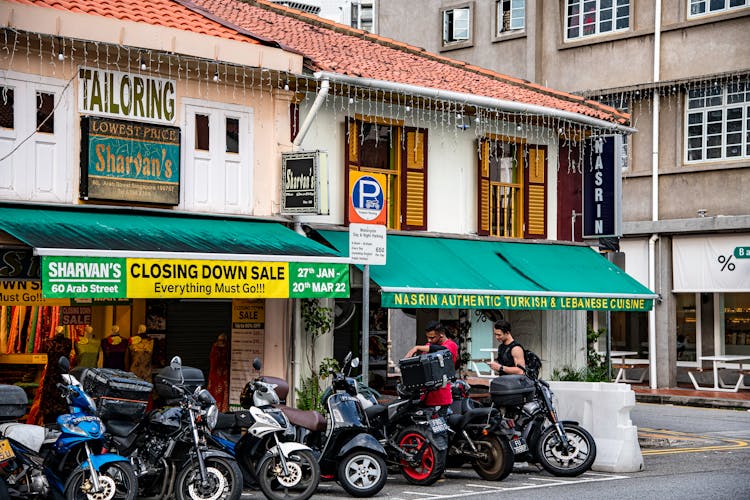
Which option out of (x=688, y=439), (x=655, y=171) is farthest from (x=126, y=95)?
(x=655, y=171)

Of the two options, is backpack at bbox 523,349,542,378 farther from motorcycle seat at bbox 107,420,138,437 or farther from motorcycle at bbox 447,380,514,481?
motorcycle seat at bbox 107,420,138,437

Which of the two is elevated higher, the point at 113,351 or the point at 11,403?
the point at 113,351

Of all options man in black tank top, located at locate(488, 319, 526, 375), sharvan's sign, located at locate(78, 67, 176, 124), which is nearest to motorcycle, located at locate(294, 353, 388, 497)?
man in black tank top, located at locate(488, 319, 526, 375)

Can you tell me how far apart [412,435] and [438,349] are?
1.57 m

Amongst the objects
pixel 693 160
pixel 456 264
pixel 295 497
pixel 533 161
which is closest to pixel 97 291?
pixel 295 497

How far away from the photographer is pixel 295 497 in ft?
40.6

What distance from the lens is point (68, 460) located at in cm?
1155

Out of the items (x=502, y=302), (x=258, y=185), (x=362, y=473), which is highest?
(x=258, y=185)

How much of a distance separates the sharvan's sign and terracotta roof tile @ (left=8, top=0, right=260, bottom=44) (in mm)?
753

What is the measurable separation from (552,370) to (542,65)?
1152 centimetres

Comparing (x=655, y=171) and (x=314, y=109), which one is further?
(x=655, y=171)

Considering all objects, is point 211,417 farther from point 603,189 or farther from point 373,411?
point 603,189

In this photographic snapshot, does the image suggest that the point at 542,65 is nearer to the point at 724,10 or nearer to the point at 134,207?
the point at 724,10

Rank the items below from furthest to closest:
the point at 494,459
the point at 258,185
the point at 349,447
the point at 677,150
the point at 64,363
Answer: the point at 677,150, the point at 258,185, the point at 494,459, the point at 349,447, the point at 64,363
